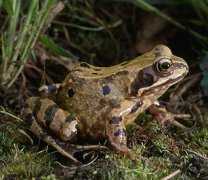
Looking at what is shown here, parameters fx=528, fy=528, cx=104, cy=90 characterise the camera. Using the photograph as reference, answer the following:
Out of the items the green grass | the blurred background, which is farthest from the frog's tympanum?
the green grass

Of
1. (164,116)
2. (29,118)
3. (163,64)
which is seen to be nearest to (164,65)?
(163,64)

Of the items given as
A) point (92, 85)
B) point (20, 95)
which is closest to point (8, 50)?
point (20, 95)

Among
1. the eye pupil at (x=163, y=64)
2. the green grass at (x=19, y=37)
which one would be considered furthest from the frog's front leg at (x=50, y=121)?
the eye pupil at (x=163, y=64)

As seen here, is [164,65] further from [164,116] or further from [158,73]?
[164,116]

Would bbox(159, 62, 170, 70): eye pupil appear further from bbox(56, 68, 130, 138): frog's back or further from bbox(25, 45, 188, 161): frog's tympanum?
bbox(56, 68, 130, 138): frog's back

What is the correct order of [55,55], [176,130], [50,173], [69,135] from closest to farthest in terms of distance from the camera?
[50,173], [69,135], [176,130], [55,55]

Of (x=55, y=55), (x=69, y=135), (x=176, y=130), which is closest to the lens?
(x=69, y=135)

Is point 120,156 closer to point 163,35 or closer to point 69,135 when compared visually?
point 69,135

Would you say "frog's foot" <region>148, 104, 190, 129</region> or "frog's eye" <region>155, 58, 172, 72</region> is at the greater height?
"frog's eye" <region>155, 58, 172, 72</region>
